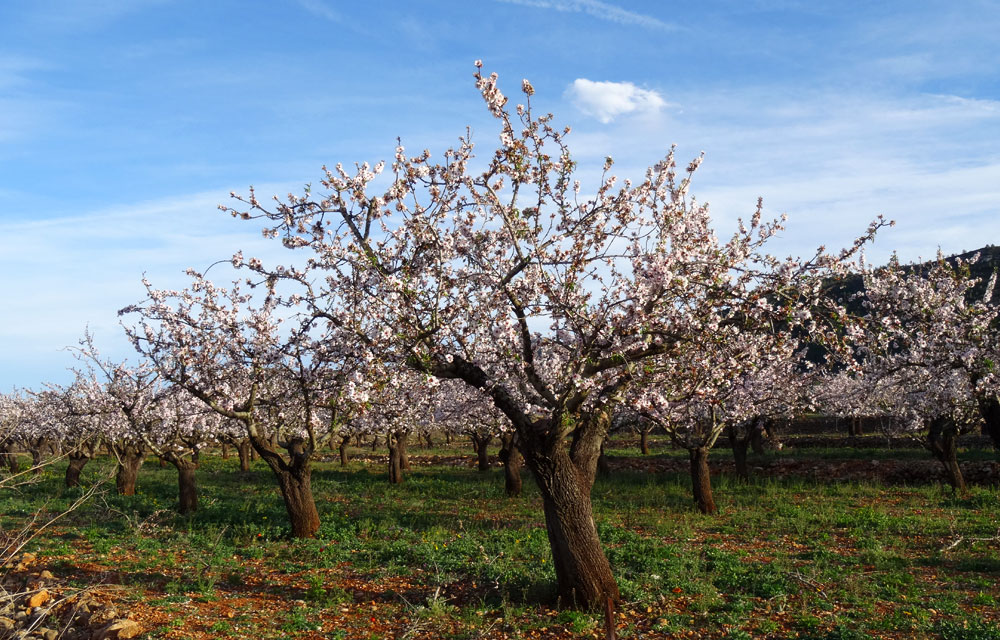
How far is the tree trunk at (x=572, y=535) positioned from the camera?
10.5 m

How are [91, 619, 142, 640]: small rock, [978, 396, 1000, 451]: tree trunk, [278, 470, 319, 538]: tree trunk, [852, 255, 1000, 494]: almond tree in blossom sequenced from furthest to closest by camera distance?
[978, 396, 1000, 451]: tree trunk → [852, 255, 1000, 494]: almond tree in blossom → [278, 470, 319, 538]: tree trunk → [91, 619, 142, 640]: small rock

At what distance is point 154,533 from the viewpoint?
1848 cm

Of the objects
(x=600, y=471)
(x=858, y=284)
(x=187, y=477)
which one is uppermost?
(x=858, y=284)

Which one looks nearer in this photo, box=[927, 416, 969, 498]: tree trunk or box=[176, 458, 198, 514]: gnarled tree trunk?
box=[176, 458, 198, 514]: gnarled tree trunk

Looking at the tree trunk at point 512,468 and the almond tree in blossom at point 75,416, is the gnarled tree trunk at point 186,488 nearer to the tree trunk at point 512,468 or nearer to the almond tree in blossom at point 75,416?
the almond tree in blossom at point 75,416

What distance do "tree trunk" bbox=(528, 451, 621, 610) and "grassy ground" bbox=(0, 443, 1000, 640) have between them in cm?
43

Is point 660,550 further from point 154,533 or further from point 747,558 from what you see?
point 154,533

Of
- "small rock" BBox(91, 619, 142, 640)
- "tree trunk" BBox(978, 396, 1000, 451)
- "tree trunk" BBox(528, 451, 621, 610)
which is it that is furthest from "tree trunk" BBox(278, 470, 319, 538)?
"tree trunk" BBox(978, 396, 1000, 451)

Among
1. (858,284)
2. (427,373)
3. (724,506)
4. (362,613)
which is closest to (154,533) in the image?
(362,613)

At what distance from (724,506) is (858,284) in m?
67.1

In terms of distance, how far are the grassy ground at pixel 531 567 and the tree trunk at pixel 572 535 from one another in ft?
1.40

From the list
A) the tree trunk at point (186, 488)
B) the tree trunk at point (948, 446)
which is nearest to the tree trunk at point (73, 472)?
the tree trunk at point (186, 488)

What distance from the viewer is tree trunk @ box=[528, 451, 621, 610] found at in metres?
10.5

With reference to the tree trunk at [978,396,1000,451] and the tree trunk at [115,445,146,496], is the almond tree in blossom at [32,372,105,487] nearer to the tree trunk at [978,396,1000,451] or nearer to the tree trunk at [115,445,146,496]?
the tree trunk at [115,445,146,496]
